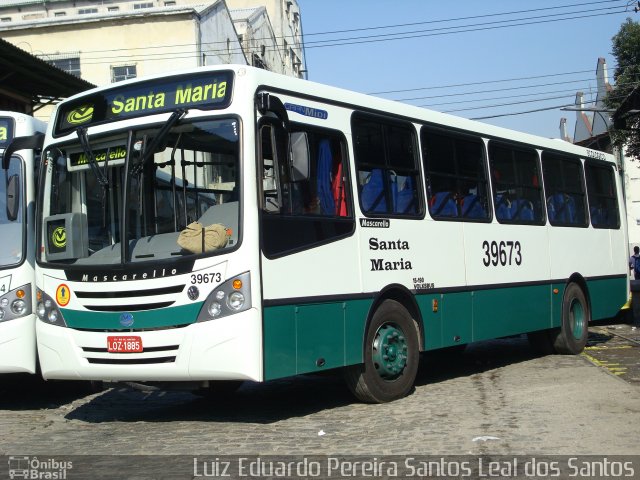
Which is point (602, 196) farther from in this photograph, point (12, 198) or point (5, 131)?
point (12, 198)

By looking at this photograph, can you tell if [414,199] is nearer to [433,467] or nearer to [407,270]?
[407,270]

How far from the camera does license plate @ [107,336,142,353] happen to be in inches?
287

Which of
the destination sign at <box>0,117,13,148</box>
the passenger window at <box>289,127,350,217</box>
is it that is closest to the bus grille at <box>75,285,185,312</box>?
the passenger window at <box>289,127,350,217</box>

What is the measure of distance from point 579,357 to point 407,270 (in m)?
4.81

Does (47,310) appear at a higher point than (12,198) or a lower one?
lower

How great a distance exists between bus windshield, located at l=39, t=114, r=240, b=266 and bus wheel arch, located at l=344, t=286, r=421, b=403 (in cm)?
204

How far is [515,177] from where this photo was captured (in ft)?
38.1

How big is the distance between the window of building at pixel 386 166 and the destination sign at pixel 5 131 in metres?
3.70

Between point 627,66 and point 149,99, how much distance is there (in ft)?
80.8

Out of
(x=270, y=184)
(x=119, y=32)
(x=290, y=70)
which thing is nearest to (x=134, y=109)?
(x=270, y=184)

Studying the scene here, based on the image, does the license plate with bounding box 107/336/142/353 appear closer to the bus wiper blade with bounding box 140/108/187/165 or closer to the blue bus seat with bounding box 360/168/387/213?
the bus wiper blade with bounding box 140/108/187/165

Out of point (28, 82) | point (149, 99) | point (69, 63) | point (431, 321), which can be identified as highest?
point (69, 63)

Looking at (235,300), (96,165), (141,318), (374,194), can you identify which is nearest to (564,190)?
(374,194)

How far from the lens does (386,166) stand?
8977mm
